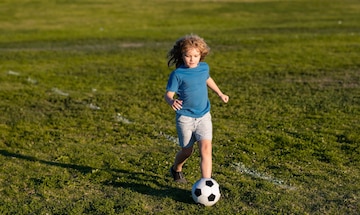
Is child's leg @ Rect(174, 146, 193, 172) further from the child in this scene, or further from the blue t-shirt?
the blue t-shirt

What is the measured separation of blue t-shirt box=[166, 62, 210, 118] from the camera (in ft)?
25.9

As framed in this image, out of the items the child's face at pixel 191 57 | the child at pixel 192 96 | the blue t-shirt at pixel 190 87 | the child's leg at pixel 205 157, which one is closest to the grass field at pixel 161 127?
the child's leg at pixel 205 157

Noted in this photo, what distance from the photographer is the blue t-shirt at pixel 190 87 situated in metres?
7.91

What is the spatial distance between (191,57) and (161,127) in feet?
15.4

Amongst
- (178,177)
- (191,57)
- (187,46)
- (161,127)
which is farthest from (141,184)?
(161,127)

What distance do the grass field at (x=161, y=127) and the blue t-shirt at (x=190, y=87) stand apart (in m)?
1.29

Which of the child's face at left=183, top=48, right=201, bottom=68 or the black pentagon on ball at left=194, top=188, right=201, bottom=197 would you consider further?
the child's face at left=183, top=48, right=201, bottom=68

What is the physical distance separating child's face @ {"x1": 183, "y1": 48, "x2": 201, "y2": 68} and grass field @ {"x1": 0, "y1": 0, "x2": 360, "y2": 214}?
1988mm

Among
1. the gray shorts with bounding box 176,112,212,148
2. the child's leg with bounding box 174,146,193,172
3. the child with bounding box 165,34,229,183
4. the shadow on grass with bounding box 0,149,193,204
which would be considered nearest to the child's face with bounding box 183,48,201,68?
the child with bounding box 165,34,229,183

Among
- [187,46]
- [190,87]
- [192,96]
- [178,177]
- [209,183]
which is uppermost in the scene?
[187,46]

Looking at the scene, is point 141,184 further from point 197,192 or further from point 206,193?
point 206,193

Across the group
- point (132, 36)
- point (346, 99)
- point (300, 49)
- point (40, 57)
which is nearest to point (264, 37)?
point (300, 49)

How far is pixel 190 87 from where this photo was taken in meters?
7.98

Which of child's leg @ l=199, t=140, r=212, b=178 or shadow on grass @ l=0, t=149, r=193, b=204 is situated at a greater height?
child's leg @ l=199, t=140, r=212, b=178
